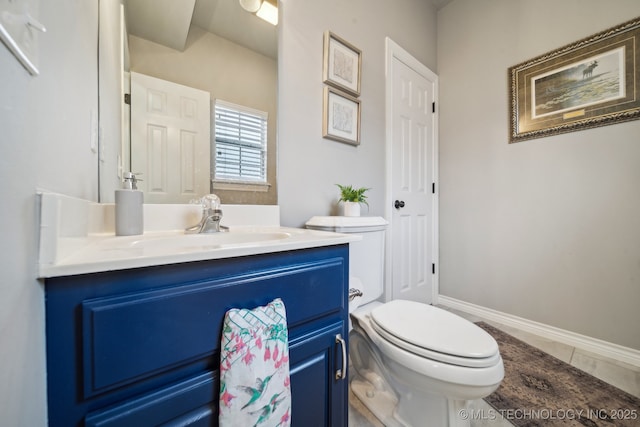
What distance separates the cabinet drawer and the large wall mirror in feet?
1.91

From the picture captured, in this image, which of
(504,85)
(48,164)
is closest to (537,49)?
(504,85)

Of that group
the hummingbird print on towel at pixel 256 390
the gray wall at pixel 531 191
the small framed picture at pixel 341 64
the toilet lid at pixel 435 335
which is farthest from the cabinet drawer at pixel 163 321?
the gray wall at pixel 531 191

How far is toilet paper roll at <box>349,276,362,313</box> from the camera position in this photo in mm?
1077

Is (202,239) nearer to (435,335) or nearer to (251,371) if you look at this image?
(251,371)

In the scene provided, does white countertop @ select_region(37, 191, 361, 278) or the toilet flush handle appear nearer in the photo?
white countertop @ select_region(37, 191, 361, 278)

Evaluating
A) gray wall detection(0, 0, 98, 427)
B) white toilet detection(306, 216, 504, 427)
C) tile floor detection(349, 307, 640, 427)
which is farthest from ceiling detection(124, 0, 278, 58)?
tile floor detection(349, 307, 640, 427)

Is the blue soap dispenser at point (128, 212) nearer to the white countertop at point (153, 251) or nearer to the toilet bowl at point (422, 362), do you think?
the white countertop at point (153, 251)

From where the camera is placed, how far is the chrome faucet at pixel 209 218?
35.4 inches

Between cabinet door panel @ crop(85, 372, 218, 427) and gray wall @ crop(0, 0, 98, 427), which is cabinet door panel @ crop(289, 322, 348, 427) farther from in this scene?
gray wall @ crop(0, 0, 98, 427)

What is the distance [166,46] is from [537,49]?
2316 mm

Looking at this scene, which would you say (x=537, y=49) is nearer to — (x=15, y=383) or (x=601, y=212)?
(x=601, y=212)

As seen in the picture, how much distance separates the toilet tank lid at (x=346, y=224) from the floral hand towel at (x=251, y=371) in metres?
0.64

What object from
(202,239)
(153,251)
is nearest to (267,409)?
(153,251)

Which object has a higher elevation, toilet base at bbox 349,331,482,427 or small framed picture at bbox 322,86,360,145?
small framed picture at bbox 322,86,360,145
